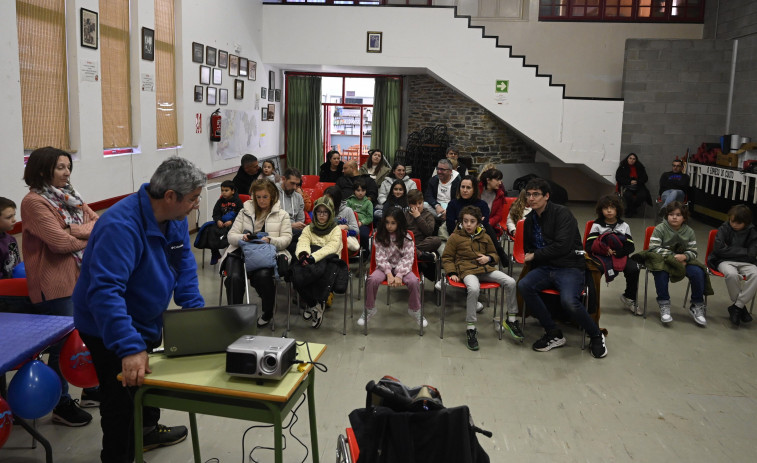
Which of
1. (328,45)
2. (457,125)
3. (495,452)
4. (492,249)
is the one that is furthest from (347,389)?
(457,125)

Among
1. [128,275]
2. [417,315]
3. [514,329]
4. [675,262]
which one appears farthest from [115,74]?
[675,262]

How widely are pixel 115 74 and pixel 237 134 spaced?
148 inches

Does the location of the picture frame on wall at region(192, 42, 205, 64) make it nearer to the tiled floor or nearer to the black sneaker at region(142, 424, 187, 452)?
the tiled floor

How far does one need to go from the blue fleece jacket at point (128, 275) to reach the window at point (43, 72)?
11.5 ft

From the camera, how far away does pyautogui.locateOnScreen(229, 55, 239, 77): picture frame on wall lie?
33.1ft

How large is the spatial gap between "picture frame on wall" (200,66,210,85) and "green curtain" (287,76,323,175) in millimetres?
4689

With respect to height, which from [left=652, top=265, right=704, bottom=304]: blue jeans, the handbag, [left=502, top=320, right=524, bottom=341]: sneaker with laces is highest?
the handbag

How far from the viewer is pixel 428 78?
44.1 ft

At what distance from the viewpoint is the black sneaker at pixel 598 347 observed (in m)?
4.83

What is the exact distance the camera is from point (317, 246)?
17.8ft

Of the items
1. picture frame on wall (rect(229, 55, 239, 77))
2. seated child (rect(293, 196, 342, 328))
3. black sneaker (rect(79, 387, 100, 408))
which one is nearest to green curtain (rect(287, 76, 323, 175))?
picture frame on wall (rect(229, 55, 239, 77))

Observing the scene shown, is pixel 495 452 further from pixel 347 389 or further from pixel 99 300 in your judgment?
pixel 99 300

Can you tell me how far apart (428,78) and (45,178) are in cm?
1066

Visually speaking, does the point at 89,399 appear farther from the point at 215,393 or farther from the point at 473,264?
the point at 473,264
